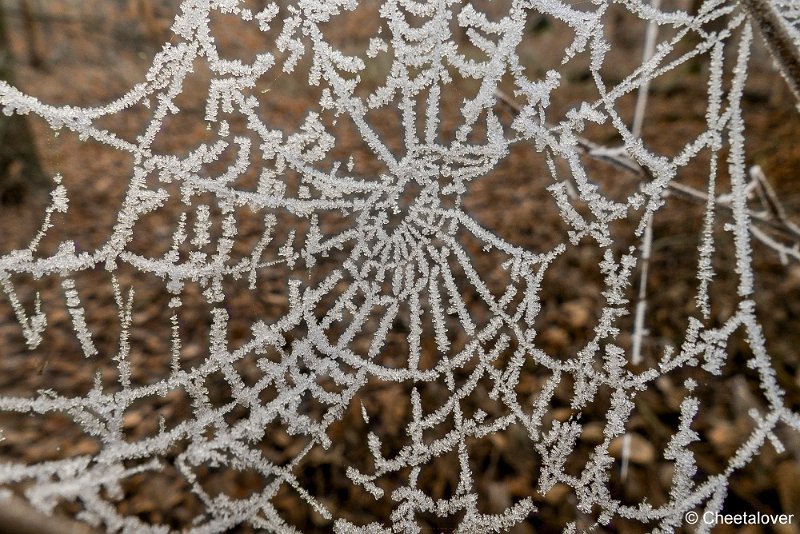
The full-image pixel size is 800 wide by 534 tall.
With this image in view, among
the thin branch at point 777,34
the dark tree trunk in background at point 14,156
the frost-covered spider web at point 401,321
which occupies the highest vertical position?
the dark tree trunk in background at point 14,156

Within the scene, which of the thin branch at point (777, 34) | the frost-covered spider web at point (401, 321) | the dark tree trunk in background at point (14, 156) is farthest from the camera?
the dark tree trunk in background at point (14, 156)

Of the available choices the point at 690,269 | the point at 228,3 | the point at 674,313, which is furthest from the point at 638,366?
the point at 228,3

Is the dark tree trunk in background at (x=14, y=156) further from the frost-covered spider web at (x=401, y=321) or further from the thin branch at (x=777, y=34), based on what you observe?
the thin branch at (x=777, y=34)

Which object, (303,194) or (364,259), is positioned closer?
(303,194)

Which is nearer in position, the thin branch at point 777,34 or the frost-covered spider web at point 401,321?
the thin branch at point 777,34

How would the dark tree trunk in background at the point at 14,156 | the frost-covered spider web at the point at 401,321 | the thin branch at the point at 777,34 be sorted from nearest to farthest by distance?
the thin branch at the point at 777,34 < the frost-covered spider web at the point at 401,321 < the dark tree trunk in background at the point at 14,156

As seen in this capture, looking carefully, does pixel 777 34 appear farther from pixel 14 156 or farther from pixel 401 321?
pixel 14 156

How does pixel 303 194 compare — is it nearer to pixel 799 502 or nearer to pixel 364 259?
pixel 364 259

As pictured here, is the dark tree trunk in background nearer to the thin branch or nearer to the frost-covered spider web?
the frost-covered spider web

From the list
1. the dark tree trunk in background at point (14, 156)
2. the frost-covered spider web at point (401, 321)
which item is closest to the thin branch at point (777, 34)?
the frost-covered spider web at point (401, 321)
